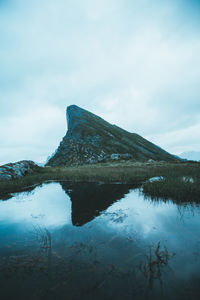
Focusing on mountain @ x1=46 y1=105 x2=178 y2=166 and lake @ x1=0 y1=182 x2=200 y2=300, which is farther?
mountain @ x1=46 y1=105 x2=178 y2=166

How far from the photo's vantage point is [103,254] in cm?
491

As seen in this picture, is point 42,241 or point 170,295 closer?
point 170,295

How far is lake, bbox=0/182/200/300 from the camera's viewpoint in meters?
3.49

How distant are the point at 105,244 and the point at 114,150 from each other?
88.0 m

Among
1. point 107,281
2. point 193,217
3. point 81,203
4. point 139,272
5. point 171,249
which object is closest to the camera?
point 107,281

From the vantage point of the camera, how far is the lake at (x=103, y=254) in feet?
11.4

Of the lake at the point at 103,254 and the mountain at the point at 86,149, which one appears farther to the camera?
the mountain at the point at 86,149

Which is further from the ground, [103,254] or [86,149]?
[86,149]

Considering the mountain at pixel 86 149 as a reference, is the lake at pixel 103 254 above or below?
below

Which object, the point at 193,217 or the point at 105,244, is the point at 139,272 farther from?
the point at 193,217

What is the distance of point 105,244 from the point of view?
18.2 ft

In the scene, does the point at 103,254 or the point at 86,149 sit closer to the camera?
the point at 103,254

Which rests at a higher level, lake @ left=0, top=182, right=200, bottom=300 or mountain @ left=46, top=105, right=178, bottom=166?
mountain @ left=46, top=105, right=178, bottom=166

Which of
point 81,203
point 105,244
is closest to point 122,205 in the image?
point 81,203
